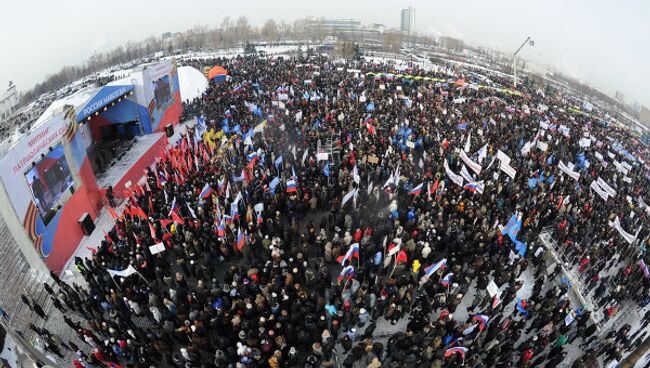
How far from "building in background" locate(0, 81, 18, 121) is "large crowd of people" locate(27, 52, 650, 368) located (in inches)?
2244

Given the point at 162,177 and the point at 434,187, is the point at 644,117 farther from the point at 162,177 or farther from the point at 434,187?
the point at 162,177

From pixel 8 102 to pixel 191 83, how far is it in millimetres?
44372

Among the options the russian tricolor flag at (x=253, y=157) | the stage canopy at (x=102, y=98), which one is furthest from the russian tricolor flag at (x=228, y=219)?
the stage canopy at (x=102, y=98)

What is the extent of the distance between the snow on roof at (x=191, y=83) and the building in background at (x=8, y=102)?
37066 mm

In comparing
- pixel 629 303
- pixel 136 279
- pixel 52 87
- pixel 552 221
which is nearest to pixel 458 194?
pixel 552 221

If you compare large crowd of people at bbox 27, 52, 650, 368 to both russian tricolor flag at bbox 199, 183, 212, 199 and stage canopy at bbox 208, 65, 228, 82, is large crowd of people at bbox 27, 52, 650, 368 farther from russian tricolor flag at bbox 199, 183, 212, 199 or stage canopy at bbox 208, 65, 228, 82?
stage canopy at bbox 208, 65, 228, 82

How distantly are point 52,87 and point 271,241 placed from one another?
88.8 metres

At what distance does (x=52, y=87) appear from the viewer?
75.9m

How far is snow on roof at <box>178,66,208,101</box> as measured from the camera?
1407 inches

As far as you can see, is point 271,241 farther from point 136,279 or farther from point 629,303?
point 629,303

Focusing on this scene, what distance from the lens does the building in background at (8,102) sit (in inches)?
2191

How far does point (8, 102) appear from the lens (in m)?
58.8

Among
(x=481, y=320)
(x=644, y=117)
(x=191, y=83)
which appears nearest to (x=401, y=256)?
(x=481, y=320)

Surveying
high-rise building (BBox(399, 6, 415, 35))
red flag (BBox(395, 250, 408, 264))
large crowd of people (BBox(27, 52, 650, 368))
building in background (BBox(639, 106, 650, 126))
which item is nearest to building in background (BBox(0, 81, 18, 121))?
large crowd of people (BBox(27, 52, 650, 368))
